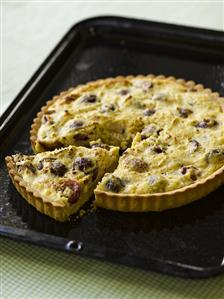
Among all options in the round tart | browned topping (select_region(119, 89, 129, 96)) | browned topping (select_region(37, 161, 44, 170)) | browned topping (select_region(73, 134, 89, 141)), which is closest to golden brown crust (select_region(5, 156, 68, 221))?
browned topping (select_region(37, 161, 44, 170))

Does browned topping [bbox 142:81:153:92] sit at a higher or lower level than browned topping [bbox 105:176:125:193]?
higher

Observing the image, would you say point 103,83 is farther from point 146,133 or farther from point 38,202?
point 38,202

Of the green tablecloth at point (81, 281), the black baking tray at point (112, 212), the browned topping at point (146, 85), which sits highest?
the browned topping at point (146, 85)

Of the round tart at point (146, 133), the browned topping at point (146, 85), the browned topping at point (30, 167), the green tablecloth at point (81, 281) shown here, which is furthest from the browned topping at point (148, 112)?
the green tablecloth at point (81, 281)

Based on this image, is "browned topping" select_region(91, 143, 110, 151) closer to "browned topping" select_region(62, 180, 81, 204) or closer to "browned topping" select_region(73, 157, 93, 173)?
"browned topping" select_region(73, 157, 93, 173)

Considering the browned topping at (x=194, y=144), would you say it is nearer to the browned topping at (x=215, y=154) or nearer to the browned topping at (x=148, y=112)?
the browned topping at (x=215, y=154)

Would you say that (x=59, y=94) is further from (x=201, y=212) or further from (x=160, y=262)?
(x=160, y=262)
